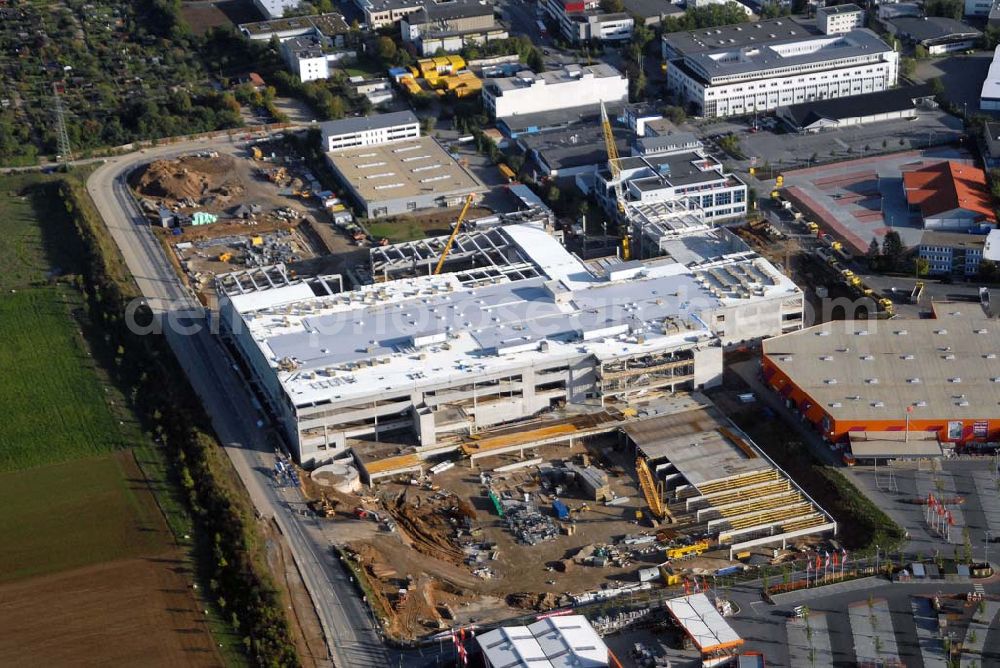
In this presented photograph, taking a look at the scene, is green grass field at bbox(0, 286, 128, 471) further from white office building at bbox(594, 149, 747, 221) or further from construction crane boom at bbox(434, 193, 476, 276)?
white office building at bbox(594, 149, 747, 221)

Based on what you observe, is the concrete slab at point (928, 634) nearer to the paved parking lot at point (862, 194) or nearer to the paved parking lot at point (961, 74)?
the paved parking lot at point (862, 194)

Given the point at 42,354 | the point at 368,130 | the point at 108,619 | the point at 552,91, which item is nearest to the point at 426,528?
the point at 108,619

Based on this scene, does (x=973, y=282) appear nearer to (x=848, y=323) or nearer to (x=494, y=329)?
(x=848, y=323)

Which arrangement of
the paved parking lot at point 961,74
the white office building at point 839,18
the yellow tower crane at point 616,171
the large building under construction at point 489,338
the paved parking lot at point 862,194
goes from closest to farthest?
1. the large building under construction at point 489,338
2. the yellow tower crane at point 616,171
3. the paved parking lot at point 862,194
4. the paved parking lot at point 961,74
5. the white office building at point 839,18

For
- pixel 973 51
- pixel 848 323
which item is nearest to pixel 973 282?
pixel 848 323

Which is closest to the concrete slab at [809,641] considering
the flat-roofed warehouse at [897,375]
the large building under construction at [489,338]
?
the flat-roofed warehouse at [897,375]

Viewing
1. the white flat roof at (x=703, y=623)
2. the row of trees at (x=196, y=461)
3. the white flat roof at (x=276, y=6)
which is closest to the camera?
the white flat roof at (x=703, y=623)

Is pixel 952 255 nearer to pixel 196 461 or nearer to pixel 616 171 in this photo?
pixel 616 171
